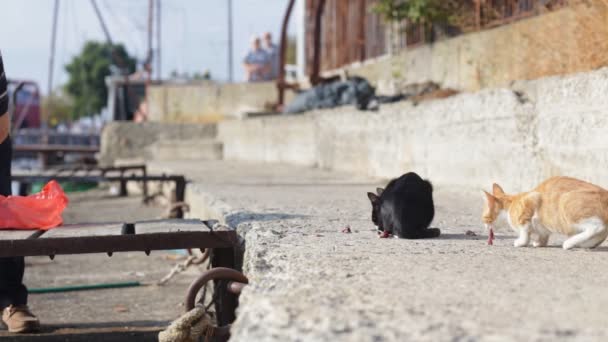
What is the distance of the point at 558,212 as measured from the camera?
9.10ft

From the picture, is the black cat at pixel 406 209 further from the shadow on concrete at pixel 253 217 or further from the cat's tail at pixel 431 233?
the shadow on concrete at pixel 253 217

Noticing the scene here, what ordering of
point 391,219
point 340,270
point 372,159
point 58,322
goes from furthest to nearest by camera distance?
point 372,159, point 58,322, point 391,219, point 340,270

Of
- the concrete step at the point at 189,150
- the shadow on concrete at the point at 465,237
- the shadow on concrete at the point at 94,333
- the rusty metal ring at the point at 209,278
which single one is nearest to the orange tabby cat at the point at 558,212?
the shadow on concrete at the point at 465,237

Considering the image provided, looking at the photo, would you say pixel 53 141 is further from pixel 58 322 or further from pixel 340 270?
pixel 340 270

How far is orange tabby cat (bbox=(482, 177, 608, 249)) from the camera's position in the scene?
2689mm

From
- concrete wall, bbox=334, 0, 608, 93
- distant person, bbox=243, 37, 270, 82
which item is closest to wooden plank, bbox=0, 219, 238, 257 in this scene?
concrete wall, bbox=334, 0, 608, 93

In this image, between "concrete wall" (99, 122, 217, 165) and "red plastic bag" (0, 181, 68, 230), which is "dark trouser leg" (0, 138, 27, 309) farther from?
"concrete wall" (99, 122, 217, 165)

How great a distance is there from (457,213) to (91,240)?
6.89ft

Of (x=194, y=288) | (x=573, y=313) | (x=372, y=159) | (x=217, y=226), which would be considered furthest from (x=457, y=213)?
(x=372, y=159)

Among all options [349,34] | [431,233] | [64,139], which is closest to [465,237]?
[431,233]

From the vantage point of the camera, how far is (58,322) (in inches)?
153

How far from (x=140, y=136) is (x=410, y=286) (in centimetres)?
1415

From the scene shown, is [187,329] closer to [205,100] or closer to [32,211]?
[32,211]

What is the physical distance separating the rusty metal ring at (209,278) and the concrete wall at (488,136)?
7.01 ft
